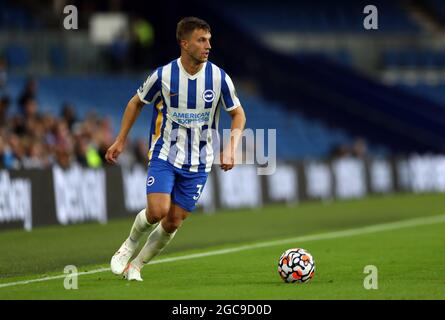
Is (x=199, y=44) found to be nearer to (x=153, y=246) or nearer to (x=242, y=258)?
(x=153, y=246)

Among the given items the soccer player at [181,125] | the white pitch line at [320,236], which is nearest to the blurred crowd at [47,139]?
the white pitch line at [320,236]

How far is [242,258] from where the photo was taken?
555 inches

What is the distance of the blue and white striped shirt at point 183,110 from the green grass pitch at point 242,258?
122cm

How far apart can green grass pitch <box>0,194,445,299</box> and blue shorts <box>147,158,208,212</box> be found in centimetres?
79

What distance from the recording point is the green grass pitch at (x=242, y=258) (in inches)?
398

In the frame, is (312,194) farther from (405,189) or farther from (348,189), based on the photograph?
(405,189)

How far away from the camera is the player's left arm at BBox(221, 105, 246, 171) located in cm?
1062

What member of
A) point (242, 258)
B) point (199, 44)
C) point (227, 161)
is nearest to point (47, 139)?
point (242, 258)

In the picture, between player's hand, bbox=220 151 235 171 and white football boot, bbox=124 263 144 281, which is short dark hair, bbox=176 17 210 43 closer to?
player's hand, bbox=220 151 235 171

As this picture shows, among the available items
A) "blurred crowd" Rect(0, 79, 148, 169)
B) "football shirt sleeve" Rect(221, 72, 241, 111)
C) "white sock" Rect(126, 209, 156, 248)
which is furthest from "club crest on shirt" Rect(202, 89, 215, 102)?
"blurred crowd" Rect(0, 79, 148, 169)

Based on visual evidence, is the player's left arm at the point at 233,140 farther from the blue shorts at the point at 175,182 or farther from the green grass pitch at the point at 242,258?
the green grass pitch at the point at 242,258

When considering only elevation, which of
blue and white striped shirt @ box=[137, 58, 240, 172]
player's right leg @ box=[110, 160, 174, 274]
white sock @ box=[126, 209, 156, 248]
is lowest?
white sock @ box=[126, 209, 156, 248]
